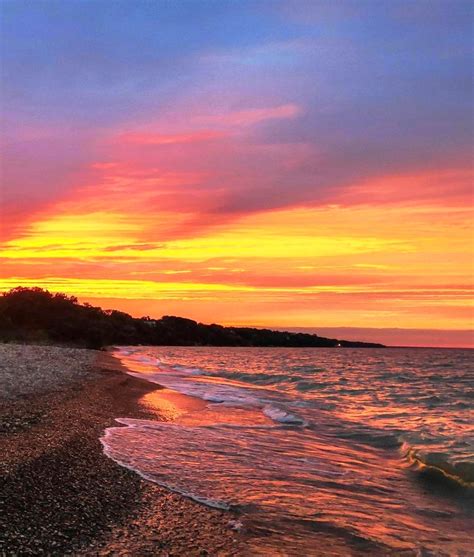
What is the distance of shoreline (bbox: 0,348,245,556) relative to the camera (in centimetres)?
640

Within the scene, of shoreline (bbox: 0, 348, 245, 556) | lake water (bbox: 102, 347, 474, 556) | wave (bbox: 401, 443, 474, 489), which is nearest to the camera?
shoreline (bbox: 0, 348, 245, 556)

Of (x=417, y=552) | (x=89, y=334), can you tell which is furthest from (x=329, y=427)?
(x=89, y=334)

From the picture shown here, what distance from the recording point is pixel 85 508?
7.49 meters

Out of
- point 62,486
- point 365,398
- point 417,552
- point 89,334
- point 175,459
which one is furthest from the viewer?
point 89,334

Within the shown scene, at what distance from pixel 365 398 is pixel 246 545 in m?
26.4

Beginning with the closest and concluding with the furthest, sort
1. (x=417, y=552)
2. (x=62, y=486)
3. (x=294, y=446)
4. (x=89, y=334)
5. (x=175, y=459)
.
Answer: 1. (x=417, y=552)
2. (x=62, y=486)
3. (x=175, y=459)
4. (x=294, y=446)
5. (x=89, y=334)

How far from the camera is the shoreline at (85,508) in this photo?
21.0 ft

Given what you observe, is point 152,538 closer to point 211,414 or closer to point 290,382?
point 211,414

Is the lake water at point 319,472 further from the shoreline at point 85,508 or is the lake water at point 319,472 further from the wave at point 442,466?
the shoreline at point 85,508

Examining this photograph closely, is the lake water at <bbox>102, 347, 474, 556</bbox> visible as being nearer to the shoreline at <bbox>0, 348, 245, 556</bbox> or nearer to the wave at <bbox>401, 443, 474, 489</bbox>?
the wave at <bbox>401, 443, 474, 489</bbox>

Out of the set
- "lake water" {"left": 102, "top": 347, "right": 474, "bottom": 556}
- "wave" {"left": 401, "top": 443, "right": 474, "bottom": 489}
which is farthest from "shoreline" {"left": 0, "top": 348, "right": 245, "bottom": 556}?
"wave" {"left": 401, "top": 443, "right": 474, "bottom": 489}

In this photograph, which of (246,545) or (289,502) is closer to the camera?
(246,545)

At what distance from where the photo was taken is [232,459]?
1241cm

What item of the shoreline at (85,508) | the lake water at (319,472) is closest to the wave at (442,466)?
the lake water at (319,472)
